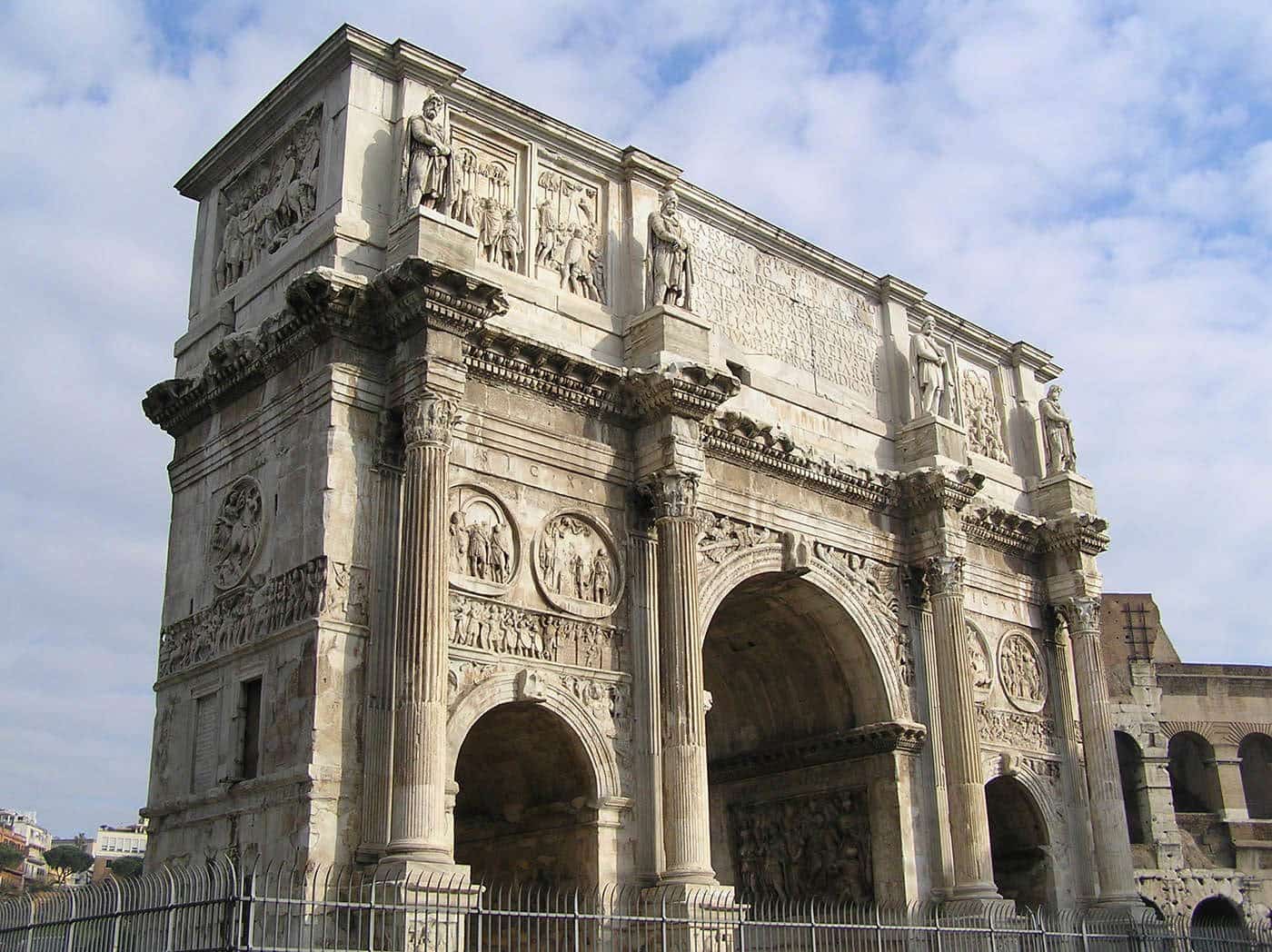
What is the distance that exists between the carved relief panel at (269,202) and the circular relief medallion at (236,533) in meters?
2.92

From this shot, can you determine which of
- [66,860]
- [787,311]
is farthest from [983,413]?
[66,860]

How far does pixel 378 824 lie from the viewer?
1328 cm

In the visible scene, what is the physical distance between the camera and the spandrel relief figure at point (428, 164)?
1555 cm

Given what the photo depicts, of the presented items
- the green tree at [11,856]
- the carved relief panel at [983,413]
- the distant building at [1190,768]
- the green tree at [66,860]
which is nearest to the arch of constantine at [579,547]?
the carved relief panel at [983,413]

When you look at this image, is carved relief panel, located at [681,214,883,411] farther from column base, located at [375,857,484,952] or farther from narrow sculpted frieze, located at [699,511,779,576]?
column base, located at [375,857,484,952]

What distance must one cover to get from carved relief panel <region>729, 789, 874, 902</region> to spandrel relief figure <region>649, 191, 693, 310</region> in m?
7.09

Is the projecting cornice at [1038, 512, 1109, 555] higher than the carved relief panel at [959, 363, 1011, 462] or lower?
lower

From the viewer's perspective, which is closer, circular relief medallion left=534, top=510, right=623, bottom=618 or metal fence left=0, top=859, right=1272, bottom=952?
metal fence left=0, top=859, right=1272, bottom=952

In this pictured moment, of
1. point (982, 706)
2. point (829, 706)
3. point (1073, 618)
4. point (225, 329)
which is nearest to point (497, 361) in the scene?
point (225, 329)

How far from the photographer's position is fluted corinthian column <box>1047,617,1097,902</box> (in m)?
21.0

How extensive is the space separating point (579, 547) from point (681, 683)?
191cm

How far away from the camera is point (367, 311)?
1495cm

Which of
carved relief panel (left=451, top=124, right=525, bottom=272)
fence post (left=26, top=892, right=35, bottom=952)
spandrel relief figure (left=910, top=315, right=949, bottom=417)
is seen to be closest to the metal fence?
fence post (left=26, top=892, right=35, bottom=952)

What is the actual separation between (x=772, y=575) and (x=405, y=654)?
6399mm
